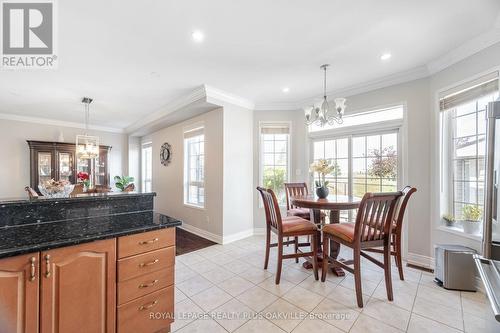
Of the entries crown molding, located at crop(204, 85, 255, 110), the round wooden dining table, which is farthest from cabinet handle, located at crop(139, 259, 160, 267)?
crown molding, located at crop(204, 85, 255, 110)

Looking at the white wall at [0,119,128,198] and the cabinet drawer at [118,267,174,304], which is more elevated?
the white wall at [0,119,128,198]

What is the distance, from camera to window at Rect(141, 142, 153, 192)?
6368mm

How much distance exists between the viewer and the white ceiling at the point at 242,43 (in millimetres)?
1795

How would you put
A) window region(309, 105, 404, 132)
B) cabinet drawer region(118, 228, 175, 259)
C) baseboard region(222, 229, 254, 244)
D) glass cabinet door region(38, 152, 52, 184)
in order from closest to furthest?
cabinet drawer region(118, 228, 175, 259)
window region(309, 105, 404, 132)
baseboard region(222, 229, 254, 244)
glass cabinet door region(38, 152, 52, 184)

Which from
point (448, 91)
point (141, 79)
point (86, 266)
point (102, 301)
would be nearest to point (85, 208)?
point (86, 266)

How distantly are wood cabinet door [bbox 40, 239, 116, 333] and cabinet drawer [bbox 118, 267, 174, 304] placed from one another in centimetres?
5

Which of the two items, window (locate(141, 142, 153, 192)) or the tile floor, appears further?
window (locate(141, 142, 153, 192))

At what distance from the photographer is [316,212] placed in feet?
8.94

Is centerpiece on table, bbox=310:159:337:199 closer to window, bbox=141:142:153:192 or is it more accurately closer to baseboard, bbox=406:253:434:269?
baseboard, bbox=406:253:434:269

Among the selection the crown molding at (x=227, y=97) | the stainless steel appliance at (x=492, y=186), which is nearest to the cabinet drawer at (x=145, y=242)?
the stainless steel appliance at (x=492, y=186)

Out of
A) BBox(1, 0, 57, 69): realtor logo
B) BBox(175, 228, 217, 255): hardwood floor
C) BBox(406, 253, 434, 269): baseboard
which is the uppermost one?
BBox(1, 0, 57, 69): realtor logo

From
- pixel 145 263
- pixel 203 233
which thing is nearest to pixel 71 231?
pixel 145 263

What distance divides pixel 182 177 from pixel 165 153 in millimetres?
1006

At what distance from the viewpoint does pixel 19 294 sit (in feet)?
3.49
